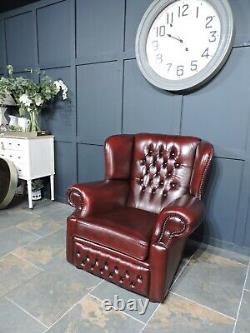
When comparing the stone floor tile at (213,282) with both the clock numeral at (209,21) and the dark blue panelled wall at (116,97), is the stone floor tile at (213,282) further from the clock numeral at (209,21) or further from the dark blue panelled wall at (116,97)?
the clock numeral at (209,21)

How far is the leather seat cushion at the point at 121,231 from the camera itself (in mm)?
1416

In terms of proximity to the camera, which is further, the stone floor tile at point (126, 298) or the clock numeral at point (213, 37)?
the clock numeral at point (213, 37)

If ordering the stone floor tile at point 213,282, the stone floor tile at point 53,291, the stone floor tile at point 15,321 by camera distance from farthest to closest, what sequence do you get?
the stone floor tile at point 213,282
the stone floor tile at point 53,291
the stone floor tile at point 15,321

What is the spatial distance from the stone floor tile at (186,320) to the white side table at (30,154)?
1.97m

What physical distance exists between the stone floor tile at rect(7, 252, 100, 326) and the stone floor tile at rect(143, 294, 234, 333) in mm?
480

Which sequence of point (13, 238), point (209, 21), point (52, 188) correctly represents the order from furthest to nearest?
point (52, 188)
point (13, 238)
point (209, 21)

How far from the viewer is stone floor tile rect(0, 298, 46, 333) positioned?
4.08 feet

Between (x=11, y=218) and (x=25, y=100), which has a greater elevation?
(x=25, y=100)

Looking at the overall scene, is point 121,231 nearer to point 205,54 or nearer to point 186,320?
point 186,320

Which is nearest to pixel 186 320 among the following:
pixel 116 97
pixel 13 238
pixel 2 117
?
pixel 13 238

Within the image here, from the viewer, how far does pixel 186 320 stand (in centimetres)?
133

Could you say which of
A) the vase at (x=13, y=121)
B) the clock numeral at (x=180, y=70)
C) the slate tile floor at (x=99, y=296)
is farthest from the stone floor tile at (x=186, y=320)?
the vase at (x=13, y=121)

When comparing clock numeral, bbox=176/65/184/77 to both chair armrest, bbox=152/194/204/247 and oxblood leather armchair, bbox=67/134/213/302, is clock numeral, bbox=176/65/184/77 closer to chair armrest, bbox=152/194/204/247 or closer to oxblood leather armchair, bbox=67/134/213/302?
oxblood leather armchair, bbox=67/134/213/302

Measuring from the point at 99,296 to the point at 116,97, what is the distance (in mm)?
1795
